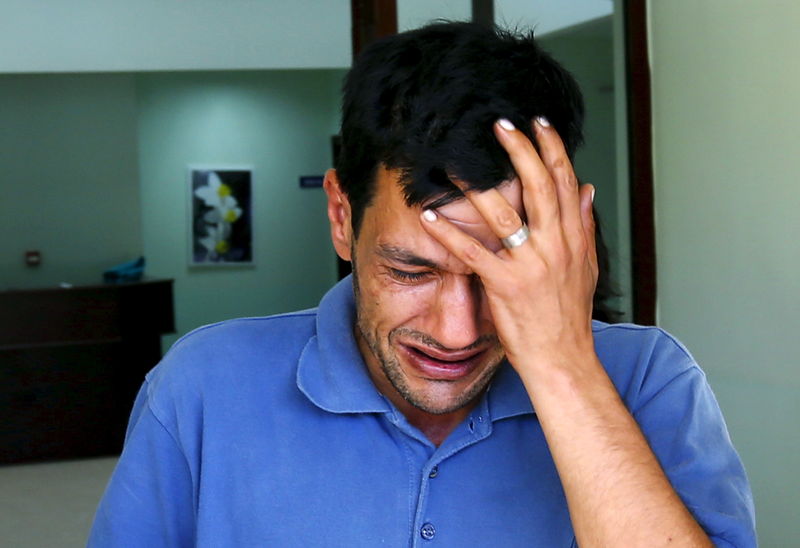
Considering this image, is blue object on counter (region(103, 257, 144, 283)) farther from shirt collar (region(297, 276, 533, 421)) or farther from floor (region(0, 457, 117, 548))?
shirt collar (region(297, 276, 533, 421))

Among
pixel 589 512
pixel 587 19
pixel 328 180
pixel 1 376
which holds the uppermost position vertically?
pixel 587 19

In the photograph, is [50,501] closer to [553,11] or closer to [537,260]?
[553,11]

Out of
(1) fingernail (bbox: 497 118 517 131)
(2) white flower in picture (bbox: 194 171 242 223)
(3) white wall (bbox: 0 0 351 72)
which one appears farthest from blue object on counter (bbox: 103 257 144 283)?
(1) fingernail (bbox: 497 118 517 131)

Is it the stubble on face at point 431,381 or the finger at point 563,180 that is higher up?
the finger at point 563,180

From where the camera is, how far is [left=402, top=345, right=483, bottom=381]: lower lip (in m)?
1.20

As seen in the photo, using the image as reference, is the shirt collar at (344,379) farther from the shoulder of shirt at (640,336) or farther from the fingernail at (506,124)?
the fingernail at (506,124)

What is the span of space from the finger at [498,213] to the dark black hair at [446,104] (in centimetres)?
2

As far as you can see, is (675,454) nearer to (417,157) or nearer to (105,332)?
(417,157)

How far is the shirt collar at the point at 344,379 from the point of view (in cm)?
129

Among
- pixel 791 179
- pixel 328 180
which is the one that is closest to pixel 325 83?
pixel 791 179

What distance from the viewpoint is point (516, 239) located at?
111 cm

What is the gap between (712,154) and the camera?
3648 mm

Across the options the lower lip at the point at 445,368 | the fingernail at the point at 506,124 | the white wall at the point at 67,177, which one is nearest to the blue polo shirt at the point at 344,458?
the lower lip at the point at 445,368

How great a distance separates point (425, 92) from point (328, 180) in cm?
25
